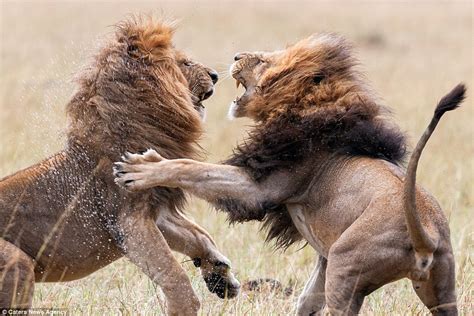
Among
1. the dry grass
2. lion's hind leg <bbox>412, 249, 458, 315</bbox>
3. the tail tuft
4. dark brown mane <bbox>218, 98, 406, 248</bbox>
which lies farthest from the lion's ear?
lion's hind leg <bbox>412, 249, 458, 315</bbox>

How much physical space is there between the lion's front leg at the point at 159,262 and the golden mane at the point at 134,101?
0.38 metres

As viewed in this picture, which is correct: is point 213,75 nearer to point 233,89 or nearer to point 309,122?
point 309,122

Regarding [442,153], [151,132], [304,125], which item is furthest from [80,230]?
[442,153]

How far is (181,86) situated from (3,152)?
3916 millimetres

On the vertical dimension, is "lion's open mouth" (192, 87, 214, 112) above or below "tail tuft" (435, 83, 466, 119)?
above

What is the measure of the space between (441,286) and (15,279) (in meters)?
1.80

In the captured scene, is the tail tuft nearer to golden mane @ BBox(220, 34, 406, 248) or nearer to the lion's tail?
the lion's tail

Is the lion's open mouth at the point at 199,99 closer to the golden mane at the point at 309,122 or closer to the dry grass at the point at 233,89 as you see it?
the golden mane at the point at 309,122

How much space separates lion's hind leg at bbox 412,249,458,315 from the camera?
4000mm

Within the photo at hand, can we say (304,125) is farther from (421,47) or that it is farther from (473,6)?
(473,6)

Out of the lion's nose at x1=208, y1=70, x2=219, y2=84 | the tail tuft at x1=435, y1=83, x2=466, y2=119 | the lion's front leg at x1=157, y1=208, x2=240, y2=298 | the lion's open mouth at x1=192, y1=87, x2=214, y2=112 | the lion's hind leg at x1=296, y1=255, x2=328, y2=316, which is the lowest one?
the lion's hind leg at x1=296, y1=255, x2=328, y2=316

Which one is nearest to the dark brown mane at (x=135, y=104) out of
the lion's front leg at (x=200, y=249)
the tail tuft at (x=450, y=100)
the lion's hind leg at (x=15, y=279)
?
the lion's front leg at (x=200, y=249)

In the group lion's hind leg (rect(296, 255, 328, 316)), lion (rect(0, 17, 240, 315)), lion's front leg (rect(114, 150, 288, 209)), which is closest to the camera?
lion's front leg (rect(114, 150, 288, 209))

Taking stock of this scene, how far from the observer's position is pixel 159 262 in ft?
14.9
